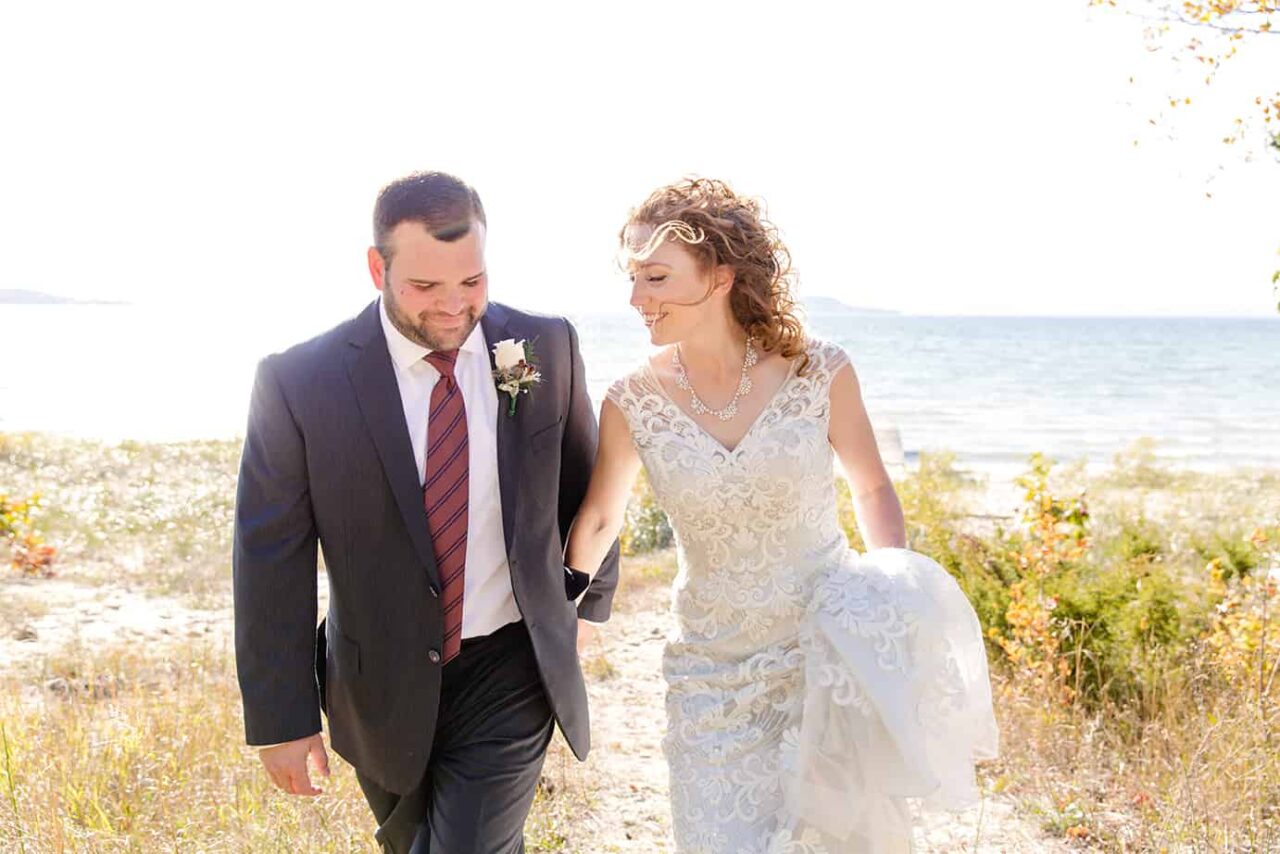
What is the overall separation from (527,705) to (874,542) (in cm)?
110

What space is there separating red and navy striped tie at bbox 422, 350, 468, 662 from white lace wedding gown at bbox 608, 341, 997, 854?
67 cm

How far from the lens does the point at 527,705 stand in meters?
3.19

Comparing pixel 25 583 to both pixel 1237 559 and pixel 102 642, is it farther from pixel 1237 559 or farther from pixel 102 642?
pixel 1237 559

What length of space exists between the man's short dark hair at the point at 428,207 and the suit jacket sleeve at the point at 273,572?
0.50 metres

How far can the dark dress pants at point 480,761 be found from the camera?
9.89 feet

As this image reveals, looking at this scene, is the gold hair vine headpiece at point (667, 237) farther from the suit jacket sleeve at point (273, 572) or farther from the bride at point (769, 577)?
the suit jacket sleeve at point (273, 572)

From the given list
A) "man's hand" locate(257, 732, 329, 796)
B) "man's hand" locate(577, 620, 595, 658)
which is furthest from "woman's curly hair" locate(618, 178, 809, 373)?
"man's hand" locate(257, 732, 329, 796)

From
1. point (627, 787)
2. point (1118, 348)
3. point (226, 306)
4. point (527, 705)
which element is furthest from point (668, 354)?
point (226, 306)

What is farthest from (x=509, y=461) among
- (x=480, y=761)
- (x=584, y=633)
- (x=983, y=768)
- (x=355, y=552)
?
(x=983, y=768)

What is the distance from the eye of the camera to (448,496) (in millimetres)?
3115

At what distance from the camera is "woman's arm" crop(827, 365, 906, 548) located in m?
3.44

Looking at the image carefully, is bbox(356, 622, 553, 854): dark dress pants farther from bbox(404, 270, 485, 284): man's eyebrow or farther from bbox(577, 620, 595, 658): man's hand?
bbox(404, 270, 485, 284): man's eyebrow

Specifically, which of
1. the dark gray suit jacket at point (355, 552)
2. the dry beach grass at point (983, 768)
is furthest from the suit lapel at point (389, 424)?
the dry beach grass at point (983, 768)

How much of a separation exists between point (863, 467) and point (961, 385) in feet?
155
